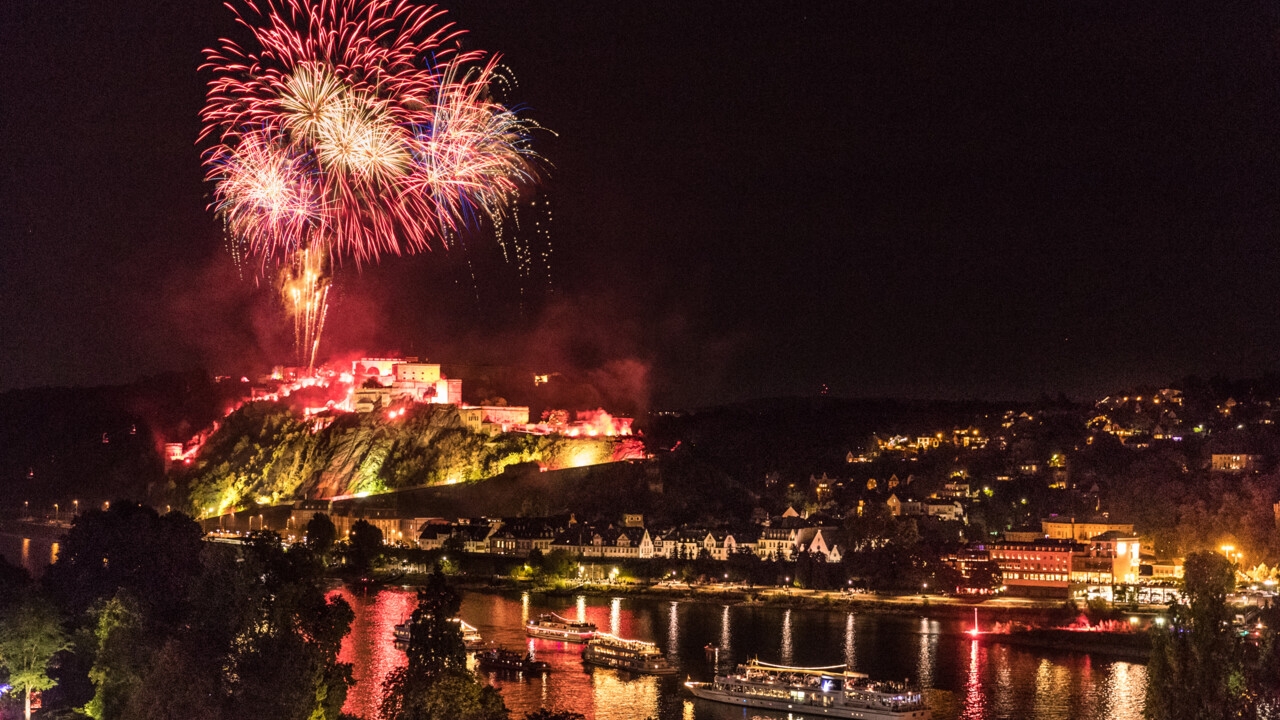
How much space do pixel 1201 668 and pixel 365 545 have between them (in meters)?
34.0

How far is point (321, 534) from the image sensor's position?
42.7 m

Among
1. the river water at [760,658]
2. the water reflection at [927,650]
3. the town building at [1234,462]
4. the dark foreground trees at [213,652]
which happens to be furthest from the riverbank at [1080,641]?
the town building at [1234,462]

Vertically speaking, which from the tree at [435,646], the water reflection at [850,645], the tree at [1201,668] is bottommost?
the water reflection at [850,645]

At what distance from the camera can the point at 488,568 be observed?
4131cm

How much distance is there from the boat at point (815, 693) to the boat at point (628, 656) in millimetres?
1713

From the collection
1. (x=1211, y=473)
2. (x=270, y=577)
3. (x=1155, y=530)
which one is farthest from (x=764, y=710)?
(x=1211, y=473)

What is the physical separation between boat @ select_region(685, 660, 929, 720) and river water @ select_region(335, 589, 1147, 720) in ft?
1.21

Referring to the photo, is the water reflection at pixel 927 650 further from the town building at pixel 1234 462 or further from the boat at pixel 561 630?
the town building at pixel 1234 462

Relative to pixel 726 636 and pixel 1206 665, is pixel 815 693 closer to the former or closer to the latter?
pixel 726 636

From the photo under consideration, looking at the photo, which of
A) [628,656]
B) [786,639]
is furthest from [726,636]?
[628,656]

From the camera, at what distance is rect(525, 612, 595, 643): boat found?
26.9m

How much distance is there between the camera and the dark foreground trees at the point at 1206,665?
11.8 metres

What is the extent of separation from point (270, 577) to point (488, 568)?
2373 cm

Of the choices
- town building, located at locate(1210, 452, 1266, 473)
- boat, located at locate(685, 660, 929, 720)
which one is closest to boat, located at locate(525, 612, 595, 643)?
boat, located at locate(685, 660, 929, 720)
